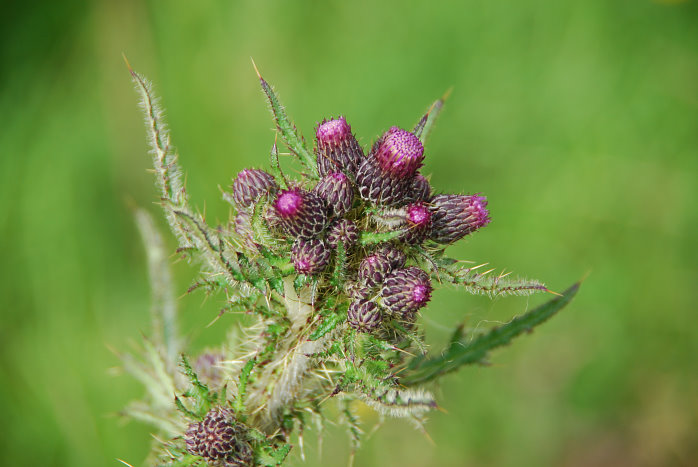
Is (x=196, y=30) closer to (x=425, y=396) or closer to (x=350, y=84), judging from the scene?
(x=350, y=84)

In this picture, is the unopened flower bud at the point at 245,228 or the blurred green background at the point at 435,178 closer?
the unopened flower bud at the point at 245,228

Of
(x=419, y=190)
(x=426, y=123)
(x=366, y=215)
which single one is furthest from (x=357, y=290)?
(x=426, y=123)

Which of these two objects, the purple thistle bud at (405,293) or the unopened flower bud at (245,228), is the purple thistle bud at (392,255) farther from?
the unopened flower bud at (245,228)

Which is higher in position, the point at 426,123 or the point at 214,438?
the point at 426,123

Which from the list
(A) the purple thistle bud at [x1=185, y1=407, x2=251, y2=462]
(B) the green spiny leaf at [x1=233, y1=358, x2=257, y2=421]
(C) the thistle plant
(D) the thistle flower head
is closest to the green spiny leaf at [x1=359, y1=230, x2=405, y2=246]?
(C) the thistle plant

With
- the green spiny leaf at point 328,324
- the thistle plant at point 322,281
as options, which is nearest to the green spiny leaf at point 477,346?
the thistle plant at point 322,281

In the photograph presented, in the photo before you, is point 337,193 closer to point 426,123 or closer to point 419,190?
point 419,190
